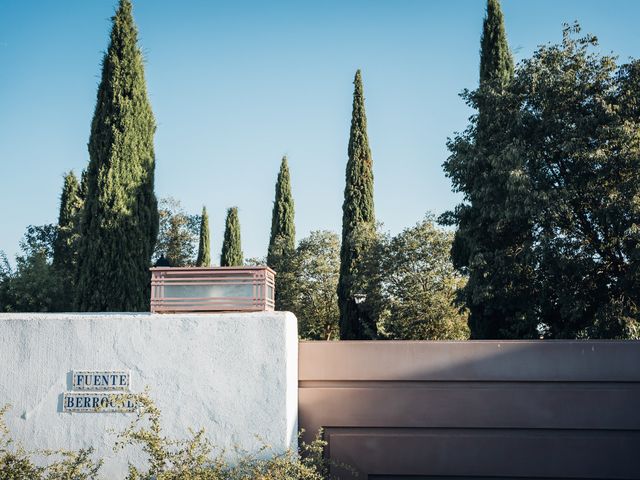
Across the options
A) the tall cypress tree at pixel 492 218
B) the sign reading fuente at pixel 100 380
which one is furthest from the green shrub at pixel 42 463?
the tall cypress tree at pixel 492 218

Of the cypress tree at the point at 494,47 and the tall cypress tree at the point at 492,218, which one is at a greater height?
the cypress tree at the point at 494,47

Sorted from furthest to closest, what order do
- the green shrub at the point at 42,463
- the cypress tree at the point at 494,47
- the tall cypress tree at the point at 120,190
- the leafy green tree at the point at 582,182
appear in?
the cypress tree at the point at 494,47, the tall cypress tree at the point at 120,190, the leafy green tree at the point at 582,182, the green shrub at the point at 42,463

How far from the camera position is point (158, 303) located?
7160mm

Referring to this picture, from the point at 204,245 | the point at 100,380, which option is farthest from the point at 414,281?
the point at 100,380

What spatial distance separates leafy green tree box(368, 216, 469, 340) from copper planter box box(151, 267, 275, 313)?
13374 millimetres

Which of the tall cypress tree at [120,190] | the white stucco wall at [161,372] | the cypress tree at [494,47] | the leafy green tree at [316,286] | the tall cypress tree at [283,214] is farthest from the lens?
the tall cypress tree at [283,214]

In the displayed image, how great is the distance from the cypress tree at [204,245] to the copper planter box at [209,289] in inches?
842

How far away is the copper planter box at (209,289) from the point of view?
7172 mm

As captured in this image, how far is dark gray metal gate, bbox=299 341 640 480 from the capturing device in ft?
23.8

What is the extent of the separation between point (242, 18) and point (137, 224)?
4605 mm

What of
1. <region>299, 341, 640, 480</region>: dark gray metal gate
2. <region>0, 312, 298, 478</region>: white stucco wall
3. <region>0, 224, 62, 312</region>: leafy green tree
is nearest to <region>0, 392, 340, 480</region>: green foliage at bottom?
<region>0, 312, 298, 478</region>: white stucco wall

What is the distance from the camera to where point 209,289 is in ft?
23.7

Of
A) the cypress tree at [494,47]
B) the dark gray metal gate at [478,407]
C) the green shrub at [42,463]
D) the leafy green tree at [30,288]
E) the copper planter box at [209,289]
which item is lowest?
the green shrub at [42,463]

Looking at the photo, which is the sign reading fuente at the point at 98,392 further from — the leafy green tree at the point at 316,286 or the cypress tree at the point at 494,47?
the leafy green tree at the point at 316,286
